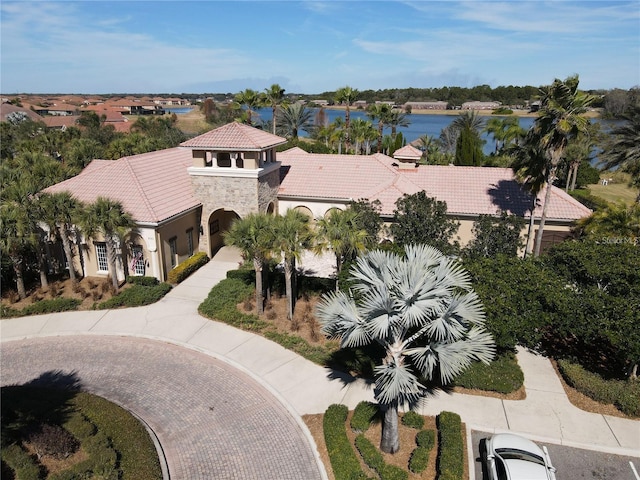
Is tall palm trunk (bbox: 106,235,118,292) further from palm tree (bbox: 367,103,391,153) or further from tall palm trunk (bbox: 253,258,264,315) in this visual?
palm tree (bbox: 367,103,391,153)

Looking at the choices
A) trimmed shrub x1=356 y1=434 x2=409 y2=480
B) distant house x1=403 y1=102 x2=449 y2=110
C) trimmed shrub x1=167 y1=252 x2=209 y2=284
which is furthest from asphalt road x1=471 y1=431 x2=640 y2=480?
distant house x1=403 y1=102 x2=449 y2=110

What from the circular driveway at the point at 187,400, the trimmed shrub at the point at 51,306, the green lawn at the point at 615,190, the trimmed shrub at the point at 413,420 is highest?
the green lawn at the point at 615,190

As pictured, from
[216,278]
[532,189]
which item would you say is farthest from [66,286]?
[532,189]

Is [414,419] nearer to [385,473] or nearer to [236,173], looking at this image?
[385,473]


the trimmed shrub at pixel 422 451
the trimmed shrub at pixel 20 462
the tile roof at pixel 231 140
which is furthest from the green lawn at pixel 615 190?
the trimmed shrub at pixel 20 462

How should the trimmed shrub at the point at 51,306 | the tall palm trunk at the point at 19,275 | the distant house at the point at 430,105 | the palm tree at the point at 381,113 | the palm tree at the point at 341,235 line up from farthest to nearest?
the distant house at the point at 430,105
the palm tree at the point at 381,113
the tall palm trunk at the point at 19,275
the trimmed shrub at the point at 51,306
the palm tree at the point at 341,235

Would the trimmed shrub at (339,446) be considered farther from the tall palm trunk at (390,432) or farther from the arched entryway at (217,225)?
the arched entryway at (217,225)
